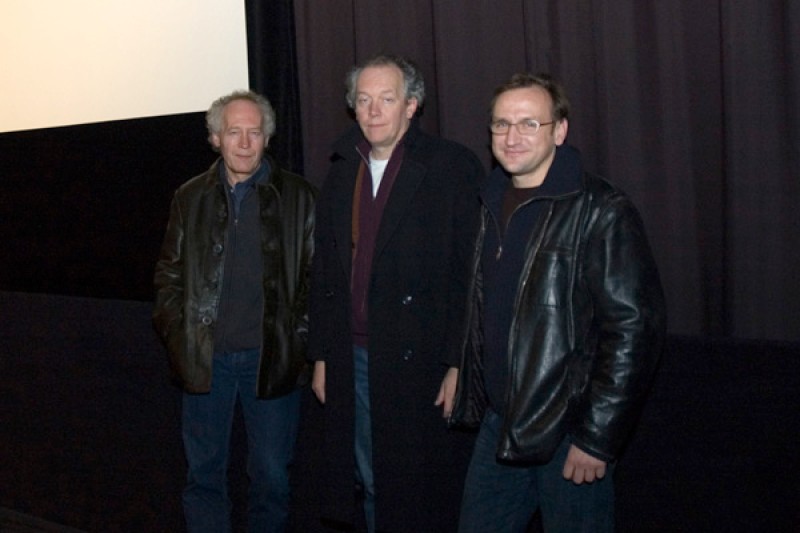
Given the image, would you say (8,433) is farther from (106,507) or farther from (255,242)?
(255,242)

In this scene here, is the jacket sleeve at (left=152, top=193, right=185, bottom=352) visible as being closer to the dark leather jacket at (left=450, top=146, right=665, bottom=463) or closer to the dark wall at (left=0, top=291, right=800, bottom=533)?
the dark wall at (left=0, top=291, right=800, bottom=533)

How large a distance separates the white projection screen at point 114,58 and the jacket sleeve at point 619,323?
182 centimetres

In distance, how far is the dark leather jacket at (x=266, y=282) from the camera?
2.67 m

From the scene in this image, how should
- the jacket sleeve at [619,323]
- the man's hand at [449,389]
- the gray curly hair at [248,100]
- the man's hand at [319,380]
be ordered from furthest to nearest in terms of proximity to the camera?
the gray curly hair at [248,100]
the man's hand at [319,380]
the man's hand at [449,389]
the jacket sleeve at [619,323]

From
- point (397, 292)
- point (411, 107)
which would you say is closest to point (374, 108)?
point (411, 107)

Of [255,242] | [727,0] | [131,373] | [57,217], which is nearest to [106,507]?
[131,373]

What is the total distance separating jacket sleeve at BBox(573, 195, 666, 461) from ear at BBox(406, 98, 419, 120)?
0.69 meters

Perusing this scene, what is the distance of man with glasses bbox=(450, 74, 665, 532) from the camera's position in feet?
6.24

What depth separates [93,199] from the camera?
12.1 ft

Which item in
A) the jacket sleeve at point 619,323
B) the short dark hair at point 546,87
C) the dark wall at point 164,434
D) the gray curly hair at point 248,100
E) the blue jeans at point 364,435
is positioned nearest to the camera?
the jacket sleeve at point 619,323

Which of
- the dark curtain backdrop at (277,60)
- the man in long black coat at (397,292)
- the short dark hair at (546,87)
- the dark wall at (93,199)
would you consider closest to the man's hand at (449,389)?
the man in long black coat at (397,292)

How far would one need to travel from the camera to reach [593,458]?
6.31ft

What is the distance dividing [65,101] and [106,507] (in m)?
1.65

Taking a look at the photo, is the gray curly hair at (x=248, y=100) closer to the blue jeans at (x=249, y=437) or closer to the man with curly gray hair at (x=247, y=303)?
the man with curly gray hair at (x=247, y=303)
